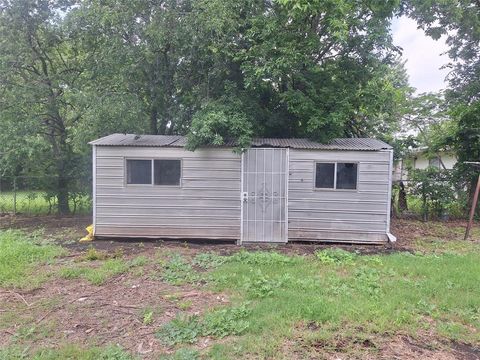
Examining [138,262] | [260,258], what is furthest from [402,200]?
[138,262]

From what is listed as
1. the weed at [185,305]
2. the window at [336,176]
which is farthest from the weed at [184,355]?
the window at [336,176]

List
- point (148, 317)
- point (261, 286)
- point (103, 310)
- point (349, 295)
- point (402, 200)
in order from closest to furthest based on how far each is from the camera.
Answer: point (148, 317) < point (103, 310) < point (349, 295) < point (261, 286) < point (402, 200)

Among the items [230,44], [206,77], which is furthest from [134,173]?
[230,44]

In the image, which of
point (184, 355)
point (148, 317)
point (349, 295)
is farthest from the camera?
point (349, 295)

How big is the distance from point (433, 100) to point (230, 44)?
30.7 feet

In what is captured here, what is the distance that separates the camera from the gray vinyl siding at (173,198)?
767 centimetres

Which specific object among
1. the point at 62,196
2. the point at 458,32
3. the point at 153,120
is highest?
the point at 458,32

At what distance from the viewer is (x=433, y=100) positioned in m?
13.6

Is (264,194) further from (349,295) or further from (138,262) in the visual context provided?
(349,295)

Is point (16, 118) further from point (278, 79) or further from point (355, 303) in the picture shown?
point (355, 303)

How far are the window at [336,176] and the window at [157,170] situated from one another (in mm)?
2916

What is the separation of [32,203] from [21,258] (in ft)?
18.9

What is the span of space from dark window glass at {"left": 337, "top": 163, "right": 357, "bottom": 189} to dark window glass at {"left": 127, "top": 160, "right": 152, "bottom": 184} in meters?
3.94

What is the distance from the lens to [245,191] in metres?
7.61
